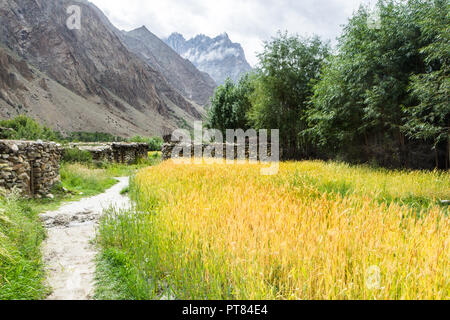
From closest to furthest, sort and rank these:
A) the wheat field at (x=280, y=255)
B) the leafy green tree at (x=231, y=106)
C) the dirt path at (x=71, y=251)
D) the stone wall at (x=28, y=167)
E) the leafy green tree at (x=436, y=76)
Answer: the wheat field at (x=280, y=255), the dirt path at (x=71, y=251), the stone wall at (x=28, y=167), the leafy green tree at (x=436, y=76), the leafy green tree at (x=231, y=106)

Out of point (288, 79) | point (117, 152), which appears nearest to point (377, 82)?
point (288, 79)

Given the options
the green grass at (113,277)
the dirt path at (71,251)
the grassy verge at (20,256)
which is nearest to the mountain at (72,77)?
the dirt path at (71,251)

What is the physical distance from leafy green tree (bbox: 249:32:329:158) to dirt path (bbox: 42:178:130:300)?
1489 cm

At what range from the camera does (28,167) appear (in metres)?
6.84

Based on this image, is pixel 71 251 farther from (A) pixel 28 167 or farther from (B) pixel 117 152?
(B) pixel 117 152

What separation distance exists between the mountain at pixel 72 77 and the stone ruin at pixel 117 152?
49.9 meters

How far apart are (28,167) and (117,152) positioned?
42.0ft

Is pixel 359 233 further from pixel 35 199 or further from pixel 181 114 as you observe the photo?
pixel 181 114

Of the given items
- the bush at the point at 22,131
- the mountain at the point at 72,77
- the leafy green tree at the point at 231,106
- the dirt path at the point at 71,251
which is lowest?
the dirt path at the point at 71,251

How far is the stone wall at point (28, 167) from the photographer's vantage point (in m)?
6.09

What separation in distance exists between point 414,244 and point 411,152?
461 inches

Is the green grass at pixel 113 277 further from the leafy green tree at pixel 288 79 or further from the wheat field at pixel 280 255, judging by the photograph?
the leafy green tree at pixel 288 79

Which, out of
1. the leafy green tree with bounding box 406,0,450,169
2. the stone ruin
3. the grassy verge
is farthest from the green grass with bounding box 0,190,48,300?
the stone ruin

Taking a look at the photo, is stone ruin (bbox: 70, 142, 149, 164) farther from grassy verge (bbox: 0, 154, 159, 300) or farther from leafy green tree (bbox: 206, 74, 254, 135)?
grassy verge (bbox: 0, 154, 159, 300)
